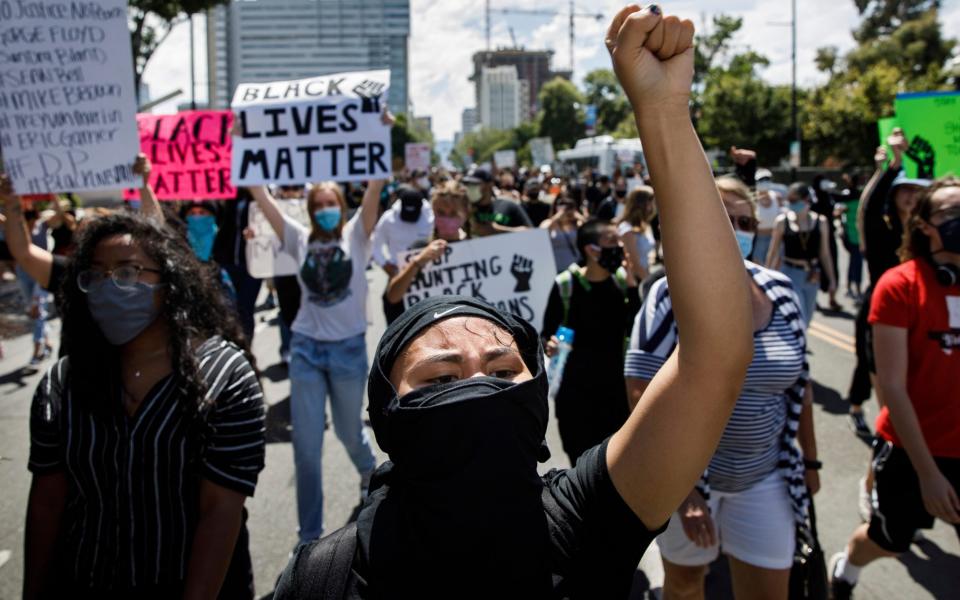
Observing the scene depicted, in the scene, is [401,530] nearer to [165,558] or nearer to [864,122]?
[165,558]

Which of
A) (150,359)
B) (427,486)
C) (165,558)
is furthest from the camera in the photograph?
(150,359)

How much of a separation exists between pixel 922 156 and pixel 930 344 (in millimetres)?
2707

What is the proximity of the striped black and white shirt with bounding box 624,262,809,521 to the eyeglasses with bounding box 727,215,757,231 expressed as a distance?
1.65 feet

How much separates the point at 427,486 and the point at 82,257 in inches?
63.1

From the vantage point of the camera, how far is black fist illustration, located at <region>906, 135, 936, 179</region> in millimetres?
5176

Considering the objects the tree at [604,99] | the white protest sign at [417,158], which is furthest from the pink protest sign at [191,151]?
the tree at [604,99]

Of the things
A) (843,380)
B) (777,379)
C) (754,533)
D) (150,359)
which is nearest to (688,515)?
(754,533)

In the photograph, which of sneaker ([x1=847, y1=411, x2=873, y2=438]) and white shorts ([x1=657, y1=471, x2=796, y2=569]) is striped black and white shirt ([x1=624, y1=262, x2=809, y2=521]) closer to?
white shorts ([x1=657, y1=471, x2=796, y2=569])

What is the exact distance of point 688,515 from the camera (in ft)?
8.84

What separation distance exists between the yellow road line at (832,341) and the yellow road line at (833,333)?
8cm

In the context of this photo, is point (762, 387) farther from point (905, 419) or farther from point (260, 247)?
point (260, 247)

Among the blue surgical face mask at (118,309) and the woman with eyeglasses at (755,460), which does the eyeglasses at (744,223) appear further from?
the blue surgical face mask at (118,309)

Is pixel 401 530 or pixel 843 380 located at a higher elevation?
pixel 401 530

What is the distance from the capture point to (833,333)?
948 cm
